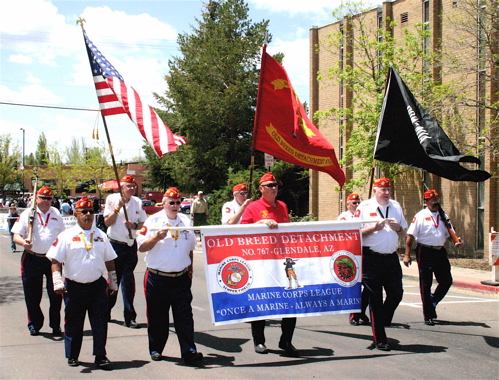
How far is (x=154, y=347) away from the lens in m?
6.30

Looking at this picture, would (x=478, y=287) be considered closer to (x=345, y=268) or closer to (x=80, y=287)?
(x=345, y=268)

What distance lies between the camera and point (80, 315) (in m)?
6.04

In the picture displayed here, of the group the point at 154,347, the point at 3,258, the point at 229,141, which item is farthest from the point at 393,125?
the point at 229,141

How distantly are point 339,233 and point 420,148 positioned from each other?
178 cm

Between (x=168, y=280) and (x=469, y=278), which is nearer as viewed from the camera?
(x=168, y=280)

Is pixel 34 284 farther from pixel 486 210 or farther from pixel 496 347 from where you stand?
pixel 486 210

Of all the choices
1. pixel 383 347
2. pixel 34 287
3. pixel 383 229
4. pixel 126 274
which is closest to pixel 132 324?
pixel 126 274

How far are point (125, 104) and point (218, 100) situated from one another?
23032mm

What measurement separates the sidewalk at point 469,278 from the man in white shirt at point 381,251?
6.03m

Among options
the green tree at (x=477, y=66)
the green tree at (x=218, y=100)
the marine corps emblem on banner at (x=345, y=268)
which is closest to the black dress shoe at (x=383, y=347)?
the marine corps emblem on banner at (x=345, y=268)

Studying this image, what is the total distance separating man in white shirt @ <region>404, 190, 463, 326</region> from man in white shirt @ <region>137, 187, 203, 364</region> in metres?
3.75

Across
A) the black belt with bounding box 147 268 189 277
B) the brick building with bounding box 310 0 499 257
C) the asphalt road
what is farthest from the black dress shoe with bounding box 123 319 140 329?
the brick building with bounding box 310 0 499 257

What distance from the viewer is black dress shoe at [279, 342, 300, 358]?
6.38 meters

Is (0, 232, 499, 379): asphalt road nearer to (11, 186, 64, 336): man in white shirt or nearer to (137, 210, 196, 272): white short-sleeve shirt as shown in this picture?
(11, 186, 64, 336): man in white shirt
